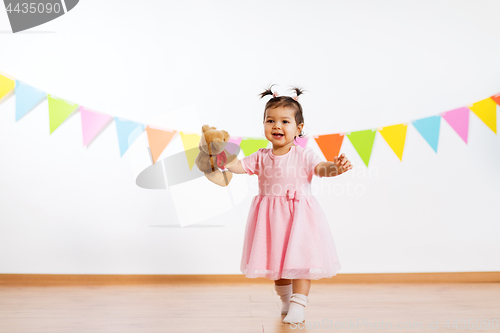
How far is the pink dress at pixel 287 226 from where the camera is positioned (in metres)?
1.29

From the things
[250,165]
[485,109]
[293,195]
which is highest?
[485,109]

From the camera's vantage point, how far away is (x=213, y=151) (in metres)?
1.33

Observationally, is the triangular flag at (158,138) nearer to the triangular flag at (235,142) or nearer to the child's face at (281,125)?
the triangular flag at (235,142)

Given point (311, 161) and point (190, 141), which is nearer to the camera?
point (311, 161)

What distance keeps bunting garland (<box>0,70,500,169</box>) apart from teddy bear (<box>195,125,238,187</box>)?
1.83 feet

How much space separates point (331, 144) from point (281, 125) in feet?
2.21

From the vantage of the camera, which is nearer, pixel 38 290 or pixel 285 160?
pixel 285 160

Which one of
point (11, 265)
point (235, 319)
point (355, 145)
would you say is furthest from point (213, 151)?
point (11, 265)

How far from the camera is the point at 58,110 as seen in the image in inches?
77.2

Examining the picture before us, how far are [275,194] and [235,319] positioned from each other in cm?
42

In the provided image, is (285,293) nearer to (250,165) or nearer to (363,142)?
(250,165)

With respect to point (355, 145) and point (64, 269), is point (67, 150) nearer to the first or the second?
point (64, 269)

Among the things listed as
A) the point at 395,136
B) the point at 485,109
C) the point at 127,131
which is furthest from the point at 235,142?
the point at 485,109

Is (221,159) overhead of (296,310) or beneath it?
overhead
